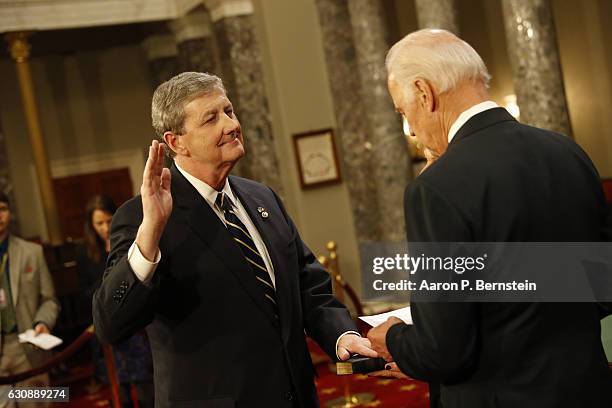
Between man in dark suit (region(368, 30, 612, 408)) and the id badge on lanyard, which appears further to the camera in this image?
the id badge on lanyard

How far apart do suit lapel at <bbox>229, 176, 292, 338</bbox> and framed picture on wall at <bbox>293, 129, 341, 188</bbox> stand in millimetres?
7902

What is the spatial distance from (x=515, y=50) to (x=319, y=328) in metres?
5.66

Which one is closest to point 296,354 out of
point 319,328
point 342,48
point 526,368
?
point 319,328

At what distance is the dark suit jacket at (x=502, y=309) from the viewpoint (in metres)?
2.01

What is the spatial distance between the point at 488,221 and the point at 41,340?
3714 millimetres

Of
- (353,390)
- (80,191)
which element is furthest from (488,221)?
(80,191)

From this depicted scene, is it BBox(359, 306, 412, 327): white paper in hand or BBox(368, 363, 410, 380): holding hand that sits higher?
BBox(359, 306, 412, 327): white paper in hand

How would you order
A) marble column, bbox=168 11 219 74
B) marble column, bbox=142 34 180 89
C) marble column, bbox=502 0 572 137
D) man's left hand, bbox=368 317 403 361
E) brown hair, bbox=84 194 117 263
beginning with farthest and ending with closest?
marble column, bbox=142 34 180 89 → marble column, bbox=168 11 219 74 → marble column, bbox=502 0 572 137 → brown hair, bbox=84 194 117 263 → man's left hand, bbox=368 317 403 361

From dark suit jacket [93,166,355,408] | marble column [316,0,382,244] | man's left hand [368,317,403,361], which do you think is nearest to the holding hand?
man's left hand [368,317,403,361]

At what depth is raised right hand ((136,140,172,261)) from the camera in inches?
97.0

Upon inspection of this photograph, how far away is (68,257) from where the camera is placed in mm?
10625

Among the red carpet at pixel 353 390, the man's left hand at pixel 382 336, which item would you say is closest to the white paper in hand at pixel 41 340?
the red carpet at pixel 353 390

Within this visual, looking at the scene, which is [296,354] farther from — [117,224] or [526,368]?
[526,368]

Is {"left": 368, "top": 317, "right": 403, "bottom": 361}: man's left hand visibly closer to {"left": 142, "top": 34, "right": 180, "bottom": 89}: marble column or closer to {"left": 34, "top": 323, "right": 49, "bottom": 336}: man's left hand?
{"left": 34, "top": 323, "right": 49, "bottom": 336}: man's left hand
